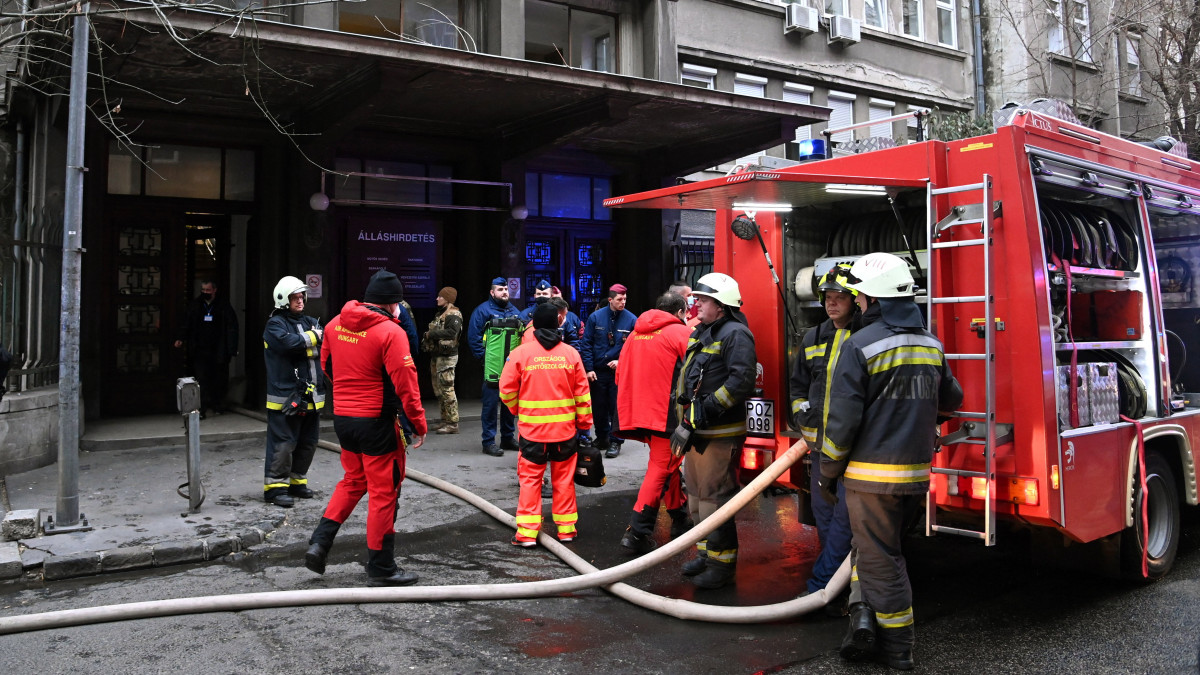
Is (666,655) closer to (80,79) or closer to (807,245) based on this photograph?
(807,245)

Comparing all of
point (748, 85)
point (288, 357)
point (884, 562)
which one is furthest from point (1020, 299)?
point (748, 85)

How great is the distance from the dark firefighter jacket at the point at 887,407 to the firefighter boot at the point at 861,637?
60 centimetres

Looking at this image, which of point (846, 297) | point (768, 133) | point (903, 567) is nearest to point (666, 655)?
point (903, 567)

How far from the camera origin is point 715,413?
210 inches

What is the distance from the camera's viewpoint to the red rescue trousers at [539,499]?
6.26 metres

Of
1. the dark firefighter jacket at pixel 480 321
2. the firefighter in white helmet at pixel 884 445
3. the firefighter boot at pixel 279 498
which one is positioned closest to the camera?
the firefighter in white helmet at pixel 884 445

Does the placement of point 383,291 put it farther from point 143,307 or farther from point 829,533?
point 143,307

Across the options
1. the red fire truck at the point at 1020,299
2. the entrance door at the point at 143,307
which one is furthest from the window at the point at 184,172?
the red fire truck at the point at 1020,299

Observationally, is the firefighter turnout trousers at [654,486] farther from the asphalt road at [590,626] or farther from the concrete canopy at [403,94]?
the concrete canopy at [403,94]

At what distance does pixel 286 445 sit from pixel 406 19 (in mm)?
7161

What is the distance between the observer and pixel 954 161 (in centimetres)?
493

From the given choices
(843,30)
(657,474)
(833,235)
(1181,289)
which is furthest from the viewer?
(843,30)

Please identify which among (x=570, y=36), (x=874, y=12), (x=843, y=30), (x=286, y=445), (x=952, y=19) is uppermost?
(x=952, y=19)

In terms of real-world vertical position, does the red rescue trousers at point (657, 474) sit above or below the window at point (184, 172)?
below
